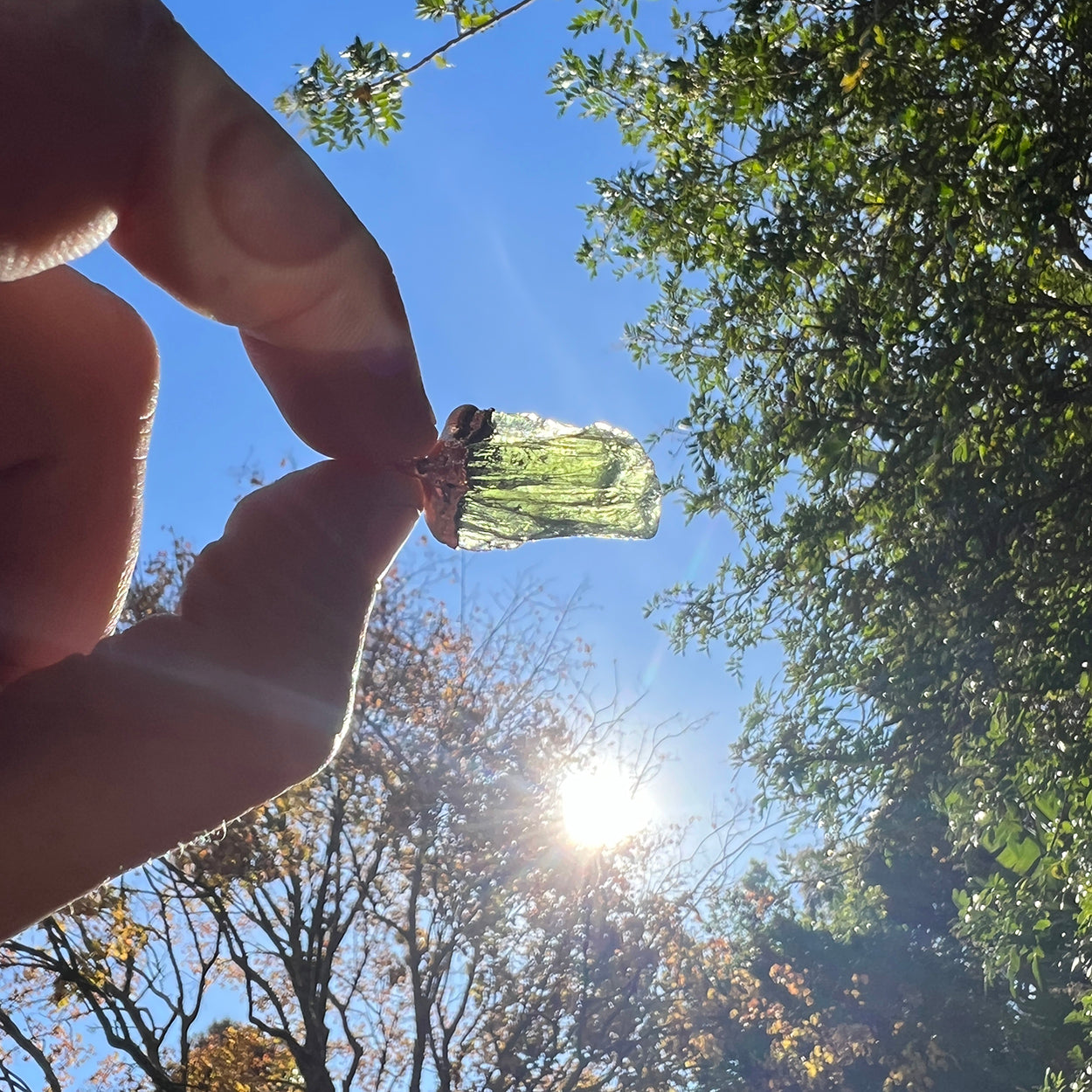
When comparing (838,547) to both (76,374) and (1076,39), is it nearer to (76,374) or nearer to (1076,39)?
(1076,39)

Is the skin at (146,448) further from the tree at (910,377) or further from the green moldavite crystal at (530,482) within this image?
the tree at (910,377)

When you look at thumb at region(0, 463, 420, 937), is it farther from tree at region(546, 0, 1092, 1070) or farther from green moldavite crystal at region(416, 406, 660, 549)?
tree at region(546, 0, 1092, 1070)

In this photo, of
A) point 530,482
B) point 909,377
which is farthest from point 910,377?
point 530,482

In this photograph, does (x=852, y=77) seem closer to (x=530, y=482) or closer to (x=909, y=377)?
(x=909, y=377)

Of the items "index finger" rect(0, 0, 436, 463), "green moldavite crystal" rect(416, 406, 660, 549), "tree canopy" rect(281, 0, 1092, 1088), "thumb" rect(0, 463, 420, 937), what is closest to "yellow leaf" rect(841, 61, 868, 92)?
"tree canopy" rect(281, 0, 1092, 1088)

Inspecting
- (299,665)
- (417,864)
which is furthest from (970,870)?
(299,665)

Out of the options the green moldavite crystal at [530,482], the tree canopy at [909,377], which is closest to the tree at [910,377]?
the tree canopy at [909,377]
